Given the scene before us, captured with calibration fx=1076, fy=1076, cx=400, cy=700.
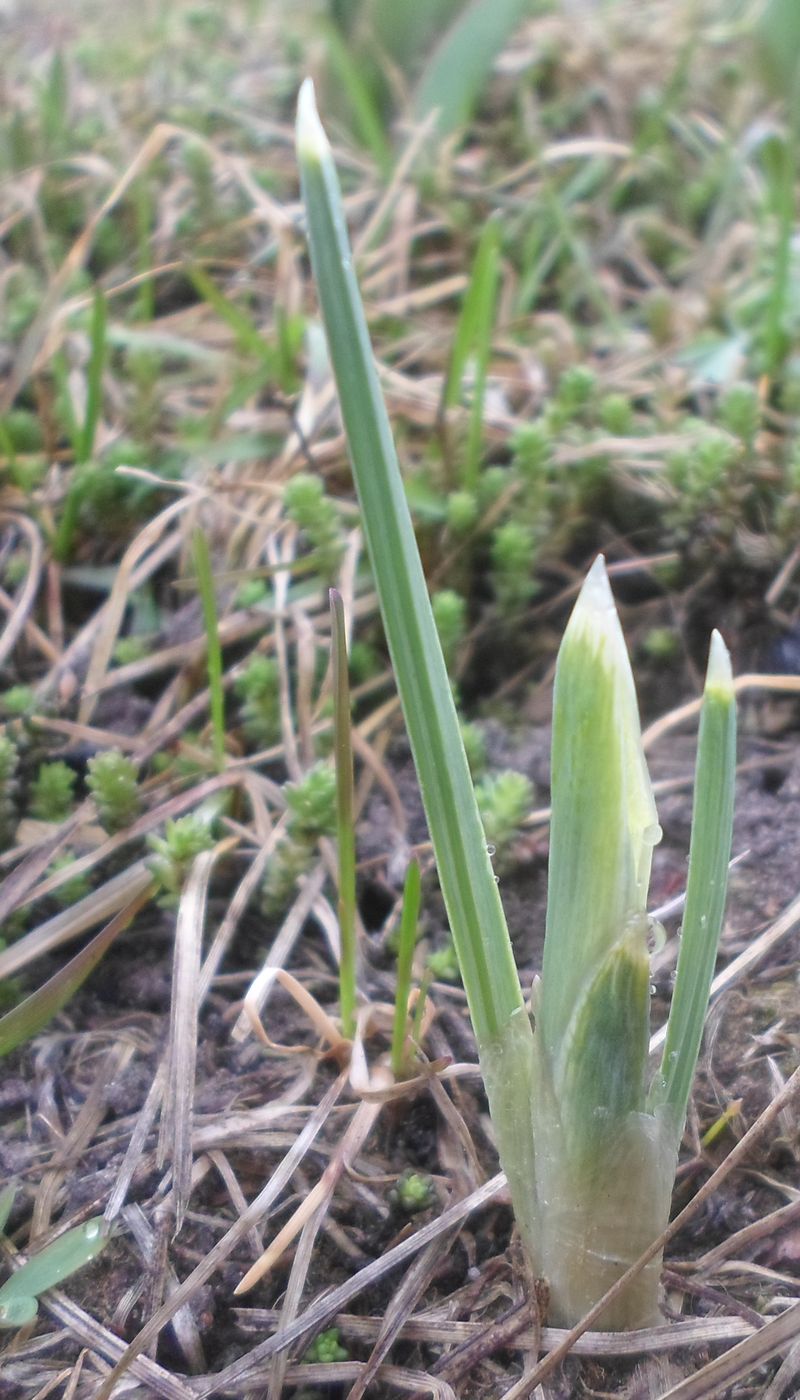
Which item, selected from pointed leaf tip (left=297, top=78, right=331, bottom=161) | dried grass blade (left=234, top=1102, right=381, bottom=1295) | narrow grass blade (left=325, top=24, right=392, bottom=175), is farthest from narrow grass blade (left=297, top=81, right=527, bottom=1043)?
narrow grass blade (left=325, top=24, right=392, bottom=175)

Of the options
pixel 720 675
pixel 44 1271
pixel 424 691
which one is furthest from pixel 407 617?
pixel 44 1271

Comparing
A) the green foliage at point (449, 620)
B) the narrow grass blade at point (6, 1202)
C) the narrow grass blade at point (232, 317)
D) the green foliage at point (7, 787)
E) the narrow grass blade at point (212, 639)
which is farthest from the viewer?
the narrow grass blade at point (232, 317)

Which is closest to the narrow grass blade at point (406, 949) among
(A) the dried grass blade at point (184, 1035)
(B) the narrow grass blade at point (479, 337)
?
(A) the dried grass blade at point (184, 1035)

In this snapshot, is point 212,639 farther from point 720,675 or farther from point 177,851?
point 720,675

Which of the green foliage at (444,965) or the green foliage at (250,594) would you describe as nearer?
the green foliage at (444,965)

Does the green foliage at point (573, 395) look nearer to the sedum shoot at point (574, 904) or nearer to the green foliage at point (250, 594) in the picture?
the green foliage at point (250, 594)

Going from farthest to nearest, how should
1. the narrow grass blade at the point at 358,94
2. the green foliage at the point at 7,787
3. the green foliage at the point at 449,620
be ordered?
the narrow grass blade at the point at 358,94 < the green foliage at the point at 449,620 < the green foliage at the point at 7,787

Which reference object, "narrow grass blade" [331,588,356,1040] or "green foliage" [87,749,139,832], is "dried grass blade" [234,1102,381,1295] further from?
"green foliage" [87,749,139,832]
